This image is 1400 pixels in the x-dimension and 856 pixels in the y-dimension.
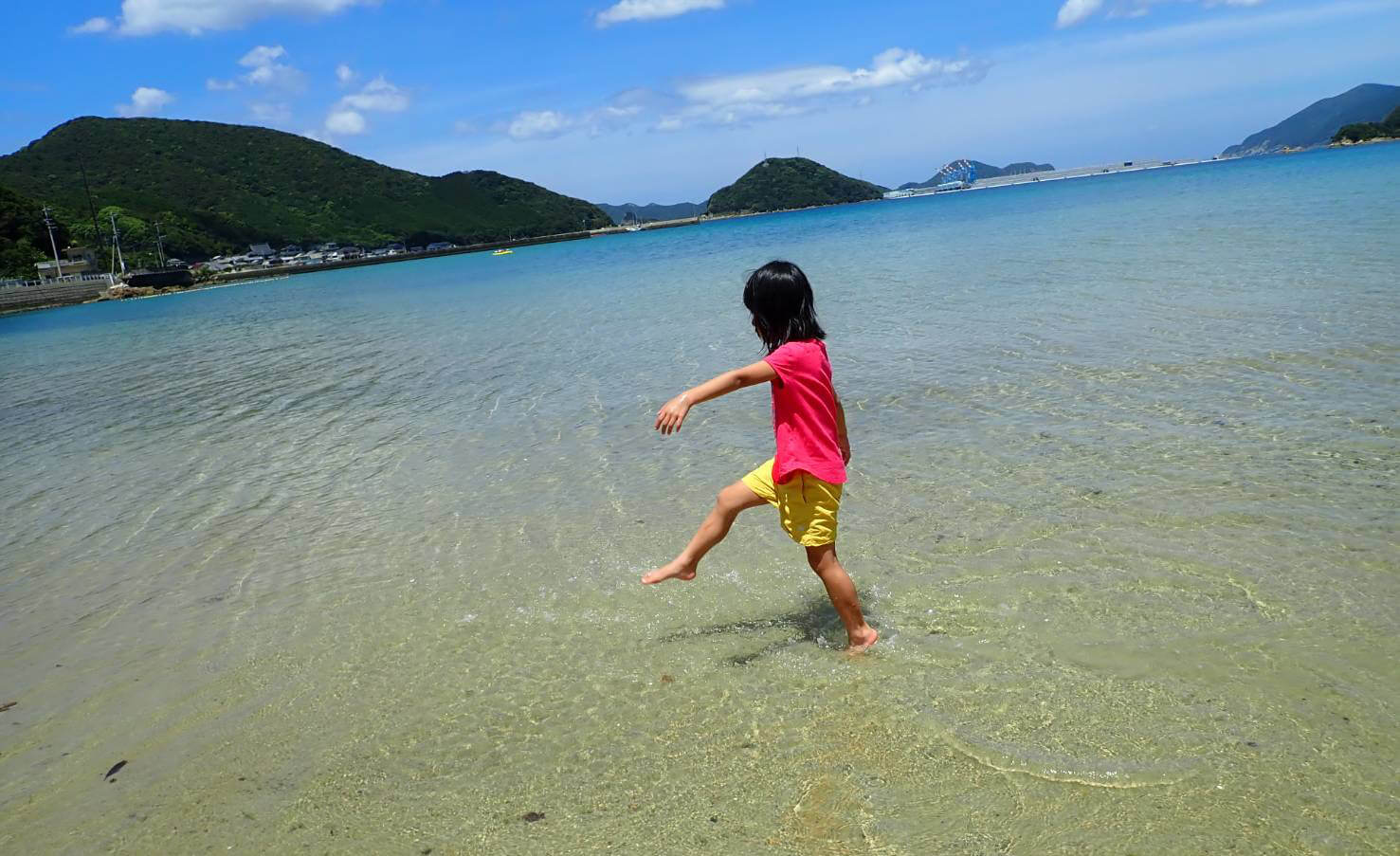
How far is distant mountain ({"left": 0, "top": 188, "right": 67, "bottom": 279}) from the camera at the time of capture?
90500 millimetres

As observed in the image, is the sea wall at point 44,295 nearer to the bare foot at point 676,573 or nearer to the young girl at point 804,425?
the bare foot at point 676,573

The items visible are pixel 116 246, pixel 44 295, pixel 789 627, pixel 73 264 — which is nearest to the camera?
pixel 789 627

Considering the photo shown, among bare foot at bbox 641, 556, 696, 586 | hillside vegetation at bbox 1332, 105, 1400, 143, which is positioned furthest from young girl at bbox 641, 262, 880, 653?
hillside vegetation at bbox 1332, 105, 1400, 143

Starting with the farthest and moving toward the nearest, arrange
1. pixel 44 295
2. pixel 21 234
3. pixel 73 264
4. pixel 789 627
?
1. pixel 21 234
2. pixel 73 264
3. pixel 44 295
4. pixel 789 627

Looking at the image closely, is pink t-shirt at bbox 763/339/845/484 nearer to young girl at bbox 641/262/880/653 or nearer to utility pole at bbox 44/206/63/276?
young girl at bbox 641/262/880/653

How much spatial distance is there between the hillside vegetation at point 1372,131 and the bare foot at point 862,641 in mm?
177547

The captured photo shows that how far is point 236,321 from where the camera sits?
32.8 m

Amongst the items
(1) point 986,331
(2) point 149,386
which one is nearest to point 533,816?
(1) point 986,331

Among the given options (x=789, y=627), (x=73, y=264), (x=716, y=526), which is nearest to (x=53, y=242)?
(x=73, y=264)

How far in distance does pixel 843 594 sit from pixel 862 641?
269 mm

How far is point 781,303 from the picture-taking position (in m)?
3.57

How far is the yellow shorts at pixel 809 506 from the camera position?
3633mm

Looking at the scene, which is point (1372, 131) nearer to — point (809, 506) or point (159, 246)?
point (809, 506)

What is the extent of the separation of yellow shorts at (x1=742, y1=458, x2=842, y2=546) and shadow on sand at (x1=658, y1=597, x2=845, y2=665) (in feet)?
1.81
